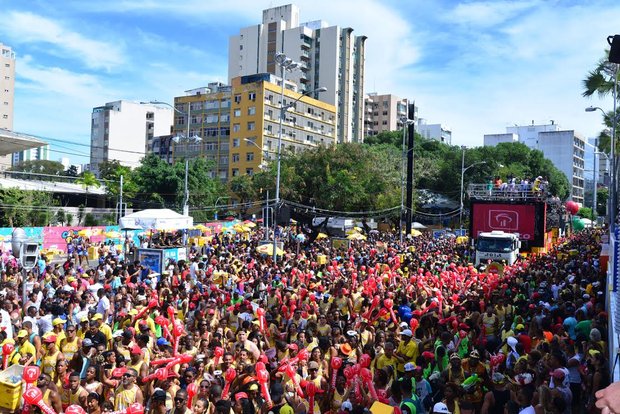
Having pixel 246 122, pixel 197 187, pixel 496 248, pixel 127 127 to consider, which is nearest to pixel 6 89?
pixel 127 127

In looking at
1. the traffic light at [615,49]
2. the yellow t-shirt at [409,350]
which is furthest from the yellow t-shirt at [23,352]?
the traffic light at [615,49]

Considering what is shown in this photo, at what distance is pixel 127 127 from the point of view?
10619cm

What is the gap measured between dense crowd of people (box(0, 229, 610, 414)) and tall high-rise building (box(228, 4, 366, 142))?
2936 inches

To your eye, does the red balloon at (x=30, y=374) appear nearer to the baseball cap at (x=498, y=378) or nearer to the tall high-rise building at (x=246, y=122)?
the baseball cap at (x=498, y=378)

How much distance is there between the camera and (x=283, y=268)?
786 inches

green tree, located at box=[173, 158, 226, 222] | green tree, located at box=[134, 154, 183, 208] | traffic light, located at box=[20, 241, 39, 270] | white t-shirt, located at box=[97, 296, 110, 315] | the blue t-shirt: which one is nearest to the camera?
the blue t-shirt

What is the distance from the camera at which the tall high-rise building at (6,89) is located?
93.8m

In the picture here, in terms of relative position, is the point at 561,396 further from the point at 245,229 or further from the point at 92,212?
the point at 92,212

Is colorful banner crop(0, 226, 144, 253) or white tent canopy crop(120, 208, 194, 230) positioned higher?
white tent canopy crop(120, 208, 194, 230)

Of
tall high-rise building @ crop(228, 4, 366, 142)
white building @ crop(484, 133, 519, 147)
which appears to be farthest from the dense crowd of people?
white building @ crop(484, 133, 519, 147)

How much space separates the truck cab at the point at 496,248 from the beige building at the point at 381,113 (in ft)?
263

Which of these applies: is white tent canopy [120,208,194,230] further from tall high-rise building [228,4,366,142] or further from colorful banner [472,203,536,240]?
tall high-rise building [228,4,366,142]

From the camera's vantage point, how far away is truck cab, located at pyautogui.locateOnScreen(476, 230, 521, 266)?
27.8m

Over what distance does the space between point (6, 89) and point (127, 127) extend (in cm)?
1923
